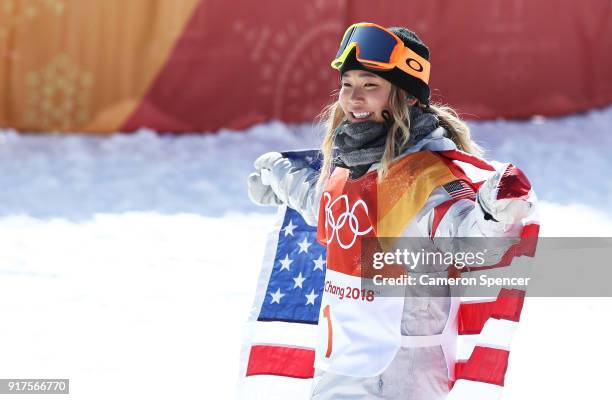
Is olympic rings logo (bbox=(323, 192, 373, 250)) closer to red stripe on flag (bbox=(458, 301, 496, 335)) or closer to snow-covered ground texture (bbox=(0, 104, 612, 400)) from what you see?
red stripe on flag (bbox=(458, 301, 496, 335))

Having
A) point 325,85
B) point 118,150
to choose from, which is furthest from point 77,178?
point 325,85

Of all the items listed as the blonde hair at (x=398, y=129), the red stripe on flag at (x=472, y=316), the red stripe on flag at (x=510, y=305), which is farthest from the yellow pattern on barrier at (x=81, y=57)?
the red stripe on flag at (x=510, y=305)

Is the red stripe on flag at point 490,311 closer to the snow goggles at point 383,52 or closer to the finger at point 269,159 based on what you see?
the snow goggles at point 383,52

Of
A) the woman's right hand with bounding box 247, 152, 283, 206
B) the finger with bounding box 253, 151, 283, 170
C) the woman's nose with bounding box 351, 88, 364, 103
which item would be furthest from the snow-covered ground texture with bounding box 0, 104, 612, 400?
the woman's nose with bounding box 351, 88, 364, 103

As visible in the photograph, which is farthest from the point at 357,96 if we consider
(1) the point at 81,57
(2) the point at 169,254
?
(1) the point at 81,57

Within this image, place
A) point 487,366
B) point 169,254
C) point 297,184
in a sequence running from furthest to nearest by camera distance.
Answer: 1. point 169,254
2. point 297,184
3. point 487,366

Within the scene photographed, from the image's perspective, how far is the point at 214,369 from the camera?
4.06m

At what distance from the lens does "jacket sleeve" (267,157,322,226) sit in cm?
314

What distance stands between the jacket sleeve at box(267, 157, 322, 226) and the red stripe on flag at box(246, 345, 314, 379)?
14.6 inches

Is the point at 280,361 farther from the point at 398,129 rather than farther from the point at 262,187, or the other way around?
the point at 398,129

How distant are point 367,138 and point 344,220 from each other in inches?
8.2

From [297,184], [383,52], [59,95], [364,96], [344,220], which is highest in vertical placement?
[59,95]

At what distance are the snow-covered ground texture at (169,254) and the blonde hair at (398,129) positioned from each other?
3.78 ft

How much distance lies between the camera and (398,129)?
280 cm
